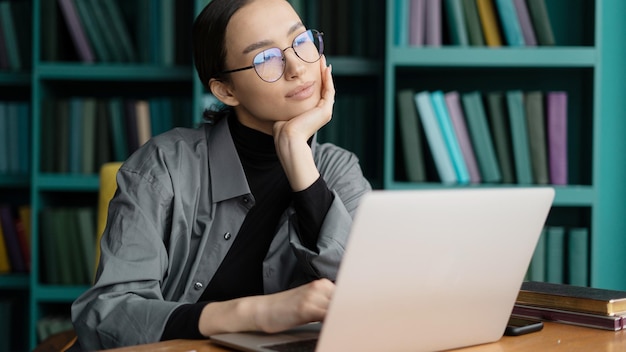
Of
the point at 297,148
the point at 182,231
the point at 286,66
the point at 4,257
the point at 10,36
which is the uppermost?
the point at 10,36

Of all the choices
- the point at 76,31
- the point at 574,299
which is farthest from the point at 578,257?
the point at 76,31

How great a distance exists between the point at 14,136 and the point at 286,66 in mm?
1987

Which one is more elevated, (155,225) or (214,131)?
(214,131)

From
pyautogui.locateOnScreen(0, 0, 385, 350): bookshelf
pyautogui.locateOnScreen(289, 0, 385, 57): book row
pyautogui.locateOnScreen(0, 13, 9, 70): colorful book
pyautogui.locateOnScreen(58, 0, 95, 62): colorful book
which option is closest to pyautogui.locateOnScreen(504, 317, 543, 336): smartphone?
pyautogui.locateOnScreen(0, 0, 385, 350): bookshelf

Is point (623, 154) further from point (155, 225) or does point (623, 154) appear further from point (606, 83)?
point (155, 225)

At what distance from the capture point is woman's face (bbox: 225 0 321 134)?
57.9 inches

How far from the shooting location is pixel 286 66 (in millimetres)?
1463

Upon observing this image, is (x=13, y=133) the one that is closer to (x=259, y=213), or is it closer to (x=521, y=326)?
(x=259, y=213)

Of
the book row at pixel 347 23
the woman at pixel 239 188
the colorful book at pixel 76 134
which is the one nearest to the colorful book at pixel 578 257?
the book row at pixel 347 23

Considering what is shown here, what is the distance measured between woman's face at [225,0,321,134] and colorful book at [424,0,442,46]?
137 centimetres

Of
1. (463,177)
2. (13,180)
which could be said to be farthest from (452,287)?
(13,180)

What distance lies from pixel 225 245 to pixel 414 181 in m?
1.44

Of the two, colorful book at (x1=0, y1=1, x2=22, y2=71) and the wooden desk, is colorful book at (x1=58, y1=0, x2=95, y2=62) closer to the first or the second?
colorful book at (x1=0, y1=1, x2=22, y2=71)

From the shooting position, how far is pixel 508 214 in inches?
39.3
